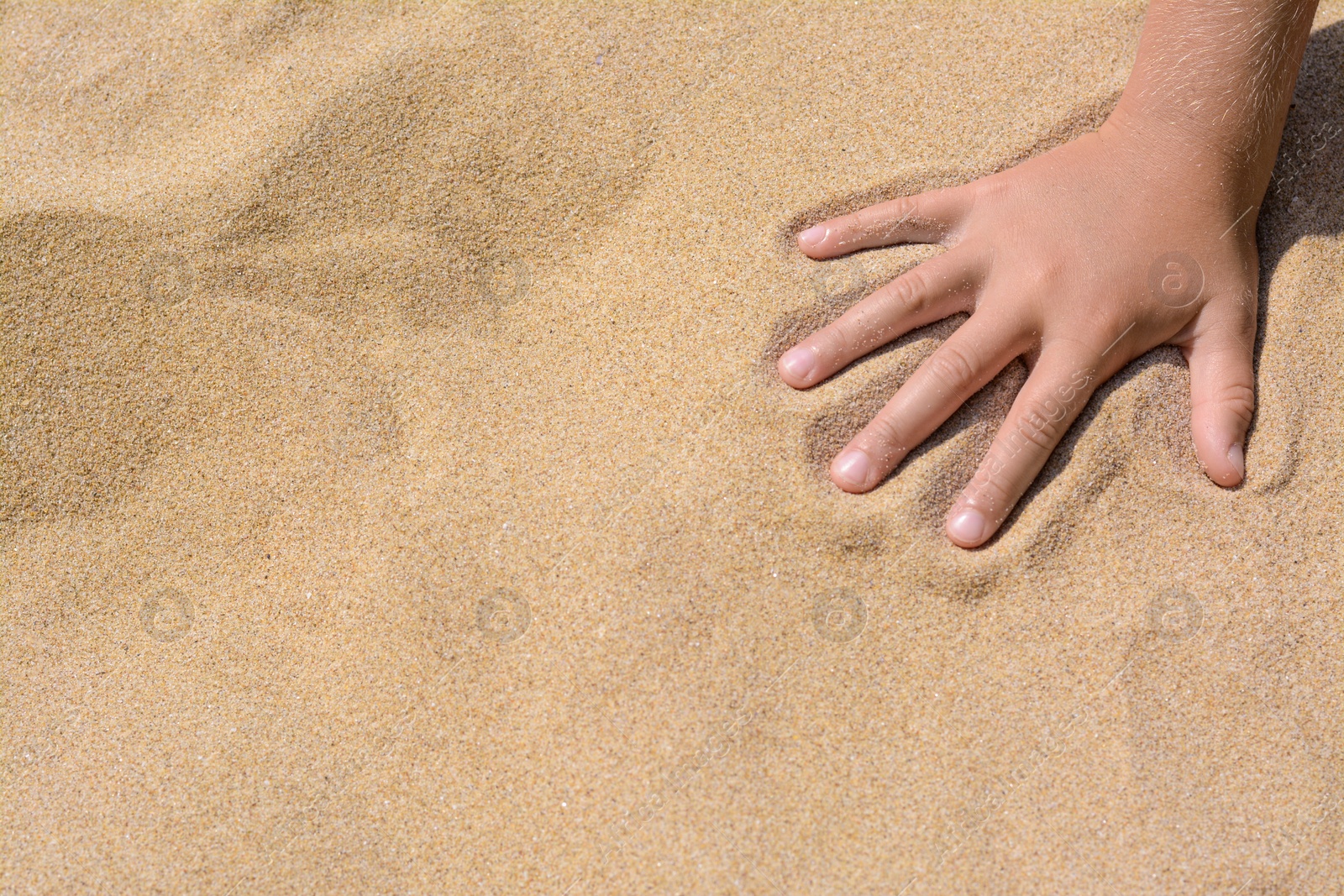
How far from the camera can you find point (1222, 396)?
4.68 feet

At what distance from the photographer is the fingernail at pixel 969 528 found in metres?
1.36

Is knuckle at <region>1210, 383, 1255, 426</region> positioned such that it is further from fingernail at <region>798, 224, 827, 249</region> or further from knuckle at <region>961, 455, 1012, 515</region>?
fingernail at <region>798, 224, 827, 249</region>

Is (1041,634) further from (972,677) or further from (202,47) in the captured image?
(202,47)

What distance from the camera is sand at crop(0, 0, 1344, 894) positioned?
124 centimetres

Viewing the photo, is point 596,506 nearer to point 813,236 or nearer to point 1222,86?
point 813,236

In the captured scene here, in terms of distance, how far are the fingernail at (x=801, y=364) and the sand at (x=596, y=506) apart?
0.11 ft

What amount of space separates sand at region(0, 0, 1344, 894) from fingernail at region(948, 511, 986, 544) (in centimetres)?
4

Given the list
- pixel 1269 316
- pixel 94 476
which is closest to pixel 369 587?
pixel 94 476

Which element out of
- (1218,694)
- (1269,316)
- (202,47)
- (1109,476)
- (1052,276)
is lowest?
(1218,694)

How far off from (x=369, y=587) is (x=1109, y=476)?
4.03 feet

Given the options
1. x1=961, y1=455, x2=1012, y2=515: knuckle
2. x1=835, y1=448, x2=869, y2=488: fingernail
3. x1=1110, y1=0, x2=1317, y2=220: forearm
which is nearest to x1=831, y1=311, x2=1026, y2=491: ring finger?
x1=835, y1=448, x2=869, y2=488: fingernail

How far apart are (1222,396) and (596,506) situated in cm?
107

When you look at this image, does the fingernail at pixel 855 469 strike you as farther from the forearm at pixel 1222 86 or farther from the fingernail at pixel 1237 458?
the forearm at pixel 1222 86

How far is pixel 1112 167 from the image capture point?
4.99ft
